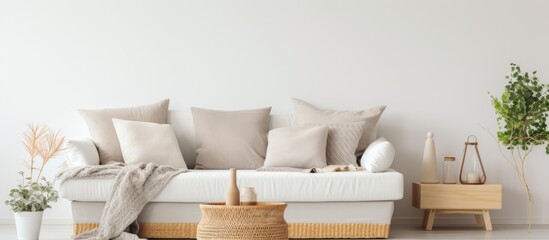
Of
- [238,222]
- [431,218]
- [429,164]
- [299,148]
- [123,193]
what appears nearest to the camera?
[238,222]

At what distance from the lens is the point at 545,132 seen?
266 inches

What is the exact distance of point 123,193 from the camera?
5.73m

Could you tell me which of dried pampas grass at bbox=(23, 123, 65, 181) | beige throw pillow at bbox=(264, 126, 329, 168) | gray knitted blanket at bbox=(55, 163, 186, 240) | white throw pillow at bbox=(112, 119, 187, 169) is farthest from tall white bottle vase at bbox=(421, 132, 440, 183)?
dried pampas grass at bbox=(23, 123, 65, 181)

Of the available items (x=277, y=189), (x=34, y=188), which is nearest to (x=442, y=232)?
(x=277, y=189)

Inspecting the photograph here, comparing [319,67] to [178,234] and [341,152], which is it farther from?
[178,234]

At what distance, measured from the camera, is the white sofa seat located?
5844mm

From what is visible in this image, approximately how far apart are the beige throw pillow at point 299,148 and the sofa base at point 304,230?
57 cm

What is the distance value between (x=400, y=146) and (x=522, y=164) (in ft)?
3.18

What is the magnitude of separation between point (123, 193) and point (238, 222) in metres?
1.76

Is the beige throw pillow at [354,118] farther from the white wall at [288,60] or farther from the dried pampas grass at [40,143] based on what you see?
the dried pampas grass at [40,143]

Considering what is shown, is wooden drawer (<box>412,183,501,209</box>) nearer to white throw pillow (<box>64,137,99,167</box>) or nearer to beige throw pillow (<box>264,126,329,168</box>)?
beige throw pillow (<box>264,126,329,168</box>)

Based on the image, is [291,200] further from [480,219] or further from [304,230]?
[480,219]

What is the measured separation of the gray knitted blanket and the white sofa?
0.19 feet

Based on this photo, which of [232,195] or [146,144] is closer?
[232,195]
